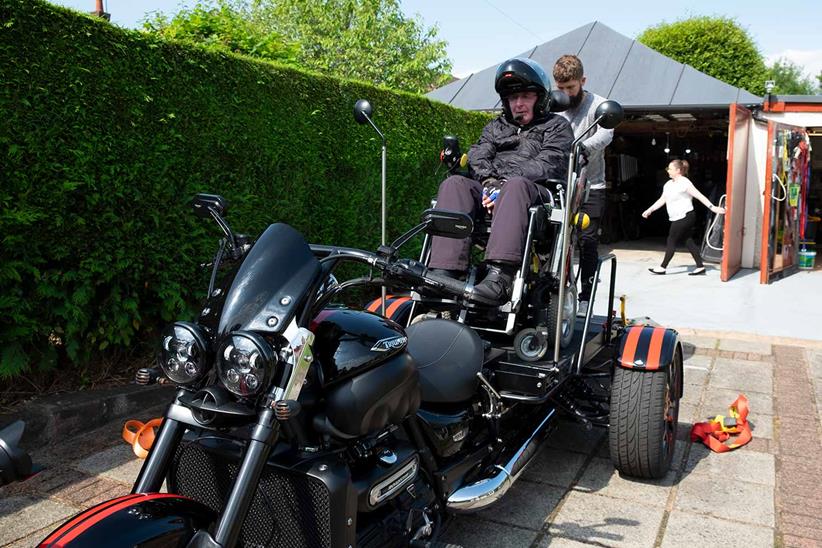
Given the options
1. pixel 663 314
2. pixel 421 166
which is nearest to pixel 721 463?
pixel 663 314

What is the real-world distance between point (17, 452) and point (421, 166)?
7.08 m

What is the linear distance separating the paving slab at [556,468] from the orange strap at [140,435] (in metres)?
2.01

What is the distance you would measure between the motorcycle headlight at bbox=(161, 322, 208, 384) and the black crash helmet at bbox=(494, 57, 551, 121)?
2666mm

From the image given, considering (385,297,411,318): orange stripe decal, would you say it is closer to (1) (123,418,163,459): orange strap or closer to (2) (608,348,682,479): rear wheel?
(2) (608,348,682,479): rear wheel

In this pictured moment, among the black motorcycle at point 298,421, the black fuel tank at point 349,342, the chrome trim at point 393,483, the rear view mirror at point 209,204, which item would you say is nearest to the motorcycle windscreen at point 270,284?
the black motorcycle at point 298,421

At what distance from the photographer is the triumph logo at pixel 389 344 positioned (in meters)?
2.19

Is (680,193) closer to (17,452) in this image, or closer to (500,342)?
(500,342)

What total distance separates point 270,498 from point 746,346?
239 inches

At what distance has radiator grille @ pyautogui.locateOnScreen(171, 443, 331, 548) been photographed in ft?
6.70

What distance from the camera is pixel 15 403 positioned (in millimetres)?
4203

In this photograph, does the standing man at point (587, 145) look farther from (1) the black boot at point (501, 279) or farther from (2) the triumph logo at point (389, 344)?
(2) the triumph logo at point (389, 344)

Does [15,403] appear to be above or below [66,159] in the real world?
below

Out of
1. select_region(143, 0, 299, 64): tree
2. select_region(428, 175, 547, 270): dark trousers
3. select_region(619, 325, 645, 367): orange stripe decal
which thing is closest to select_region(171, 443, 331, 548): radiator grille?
select_region(428, 175, 547, 270): dark trousers

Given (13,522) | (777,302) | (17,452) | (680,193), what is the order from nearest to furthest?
(17,452), (13,522), (777,302), (680,193)
